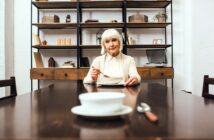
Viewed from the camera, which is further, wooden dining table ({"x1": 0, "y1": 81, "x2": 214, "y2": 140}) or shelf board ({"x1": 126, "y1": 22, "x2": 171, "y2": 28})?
shelf board ({"x1": 126, "y1": 22, "x2": 171, "y2": 28})

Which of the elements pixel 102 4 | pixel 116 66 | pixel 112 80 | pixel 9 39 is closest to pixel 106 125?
pixel 112 80

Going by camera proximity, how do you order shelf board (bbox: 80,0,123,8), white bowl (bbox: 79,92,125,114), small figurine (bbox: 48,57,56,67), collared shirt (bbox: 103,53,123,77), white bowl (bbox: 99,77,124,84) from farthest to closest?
small figurine (bbox: 48,57,56,67) < shelf board (bbox: 80,0,123,8) < collared shirt (bbox: 103,53,123,77) < white bowl (bbox: 99,77,124,84) < white bowl (bbox: 79,92,125,114)

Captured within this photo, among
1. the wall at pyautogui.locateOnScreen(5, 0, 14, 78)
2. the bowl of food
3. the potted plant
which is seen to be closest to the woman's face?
the bowl of food

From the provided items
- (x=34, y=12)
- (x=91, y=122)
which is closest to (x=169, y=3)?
(x=34, y=12)

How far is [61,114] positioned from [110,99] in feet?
0.63

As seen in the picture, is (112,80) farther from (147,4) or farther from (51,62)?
(147,4)

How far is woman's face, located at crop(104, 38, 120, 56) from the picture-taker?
2091mm

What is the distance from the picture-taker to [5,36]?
334cm

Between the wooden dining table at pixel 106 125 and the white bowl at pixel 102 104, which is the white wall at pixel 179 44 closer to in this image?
the wooden dining table at pixel 106 125

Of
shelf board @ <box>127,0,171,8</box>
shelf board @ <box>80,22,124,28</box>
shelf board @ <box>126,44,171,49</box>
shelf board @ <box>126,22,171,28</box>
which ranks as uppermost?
shelf board @ <box>127,0,171,8</box>

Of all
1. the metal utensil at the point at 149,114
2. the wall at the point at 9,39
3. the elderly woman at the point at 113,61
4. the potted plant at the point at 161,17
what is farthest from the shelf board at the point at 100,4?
the metal utensil at the point at 149,114

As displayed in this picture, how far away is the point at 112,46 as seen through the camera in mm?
2082

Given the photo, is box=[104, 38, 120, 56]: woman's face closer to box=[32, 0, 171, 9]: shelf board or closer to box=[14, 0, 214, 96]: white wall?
box=[32, 0, 171, 9]: shelf board

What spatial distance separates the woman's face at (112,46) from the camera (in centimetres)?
209
